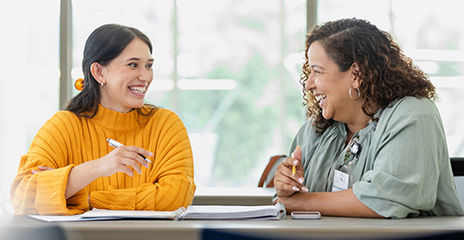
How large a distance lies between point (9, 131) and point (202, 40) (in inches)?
113

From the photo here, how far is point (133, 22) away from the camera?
5.76 meters

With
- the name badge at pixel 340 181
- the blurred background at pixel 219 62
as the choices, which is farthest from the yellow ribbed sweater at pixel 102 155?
the blurred background at pixel 219 62

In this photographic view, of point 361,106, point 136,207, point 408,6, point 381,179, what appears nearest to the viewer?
point 381,179

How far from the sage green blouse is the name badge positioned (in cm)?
2

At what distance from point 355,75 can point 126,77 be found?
962 millimetres

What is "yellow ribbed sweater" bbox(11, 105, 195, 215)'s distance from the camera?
167cm

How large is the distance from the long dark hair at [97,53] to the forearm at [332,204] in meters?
0.77

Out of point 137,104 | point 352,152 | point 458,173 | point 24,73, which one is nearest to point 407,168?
point 352,152

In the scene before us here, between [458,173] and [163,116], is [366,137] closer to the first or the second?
[458,173]

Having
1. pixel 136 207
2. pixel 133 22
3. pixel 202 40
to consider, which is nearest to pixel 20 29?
pixel 133 22

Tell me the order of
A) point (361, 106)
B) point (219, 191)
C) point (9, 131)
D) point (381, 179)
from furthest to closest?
point (9, 131)
point (219, 191)
point (361, 106)
point (381, 179)

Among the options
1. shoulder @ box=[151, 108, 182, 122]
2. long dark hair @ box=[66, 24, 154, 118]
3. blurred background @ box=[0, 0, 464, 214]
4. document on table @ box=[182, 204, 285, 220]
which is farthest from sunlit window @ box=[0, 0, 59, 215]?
document on table @ box=[182, 204, 285, 220]

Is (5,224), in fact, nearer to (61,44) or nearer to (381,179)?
(381,179)

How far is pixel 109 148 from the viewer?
1.95m
